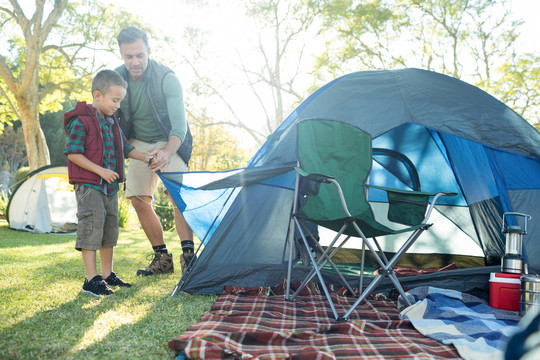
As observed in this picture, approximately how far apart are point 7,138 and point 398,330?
20.9 meters

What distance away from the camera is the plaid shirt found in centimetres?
225

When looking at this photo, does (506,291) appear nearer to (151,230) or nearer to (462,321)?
(462,321)

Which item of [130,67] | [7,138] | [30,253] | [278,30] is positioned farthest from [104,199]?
[7,138]

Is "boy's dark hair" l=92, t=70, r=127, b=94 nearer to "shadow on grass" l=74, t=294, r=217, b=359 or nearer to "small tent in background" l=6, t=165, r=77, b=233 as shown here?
"shadow on grass" l=74, t=294, r=217, b=359

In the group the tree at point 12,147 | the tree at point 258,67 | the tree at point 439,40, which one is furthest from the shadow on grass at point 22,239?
the tree at point 12,147

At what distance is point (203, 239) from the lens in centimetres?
258

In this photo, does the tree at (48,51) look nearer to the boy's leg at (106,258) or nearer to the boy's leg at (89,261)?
the boy's leg at (106,258)

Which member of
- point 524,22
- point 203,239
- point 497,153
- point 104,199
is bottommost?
point 203,239

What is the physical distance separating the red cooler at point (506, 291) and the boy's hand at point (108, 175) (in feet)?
6.79

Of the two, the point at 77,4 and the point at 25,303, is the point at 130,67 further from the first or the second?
the point at 77,4

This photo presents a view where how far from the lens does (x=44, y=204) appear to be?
6.10 meters

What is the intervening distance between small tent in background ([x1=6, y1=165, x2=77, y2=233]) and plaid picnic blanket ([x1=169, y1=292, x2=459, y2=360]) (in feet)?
15.5

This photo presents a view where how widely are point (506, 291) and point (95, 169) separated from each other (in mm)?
2198

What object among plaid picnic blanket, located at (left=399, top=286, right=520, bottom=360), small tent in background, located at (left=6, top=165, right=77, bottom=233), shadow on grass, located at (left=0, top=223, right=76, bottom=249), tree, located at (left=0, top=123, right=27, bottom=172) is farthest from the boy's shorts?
tree, located at (left=0, top=123, right=27, bottom=172)
